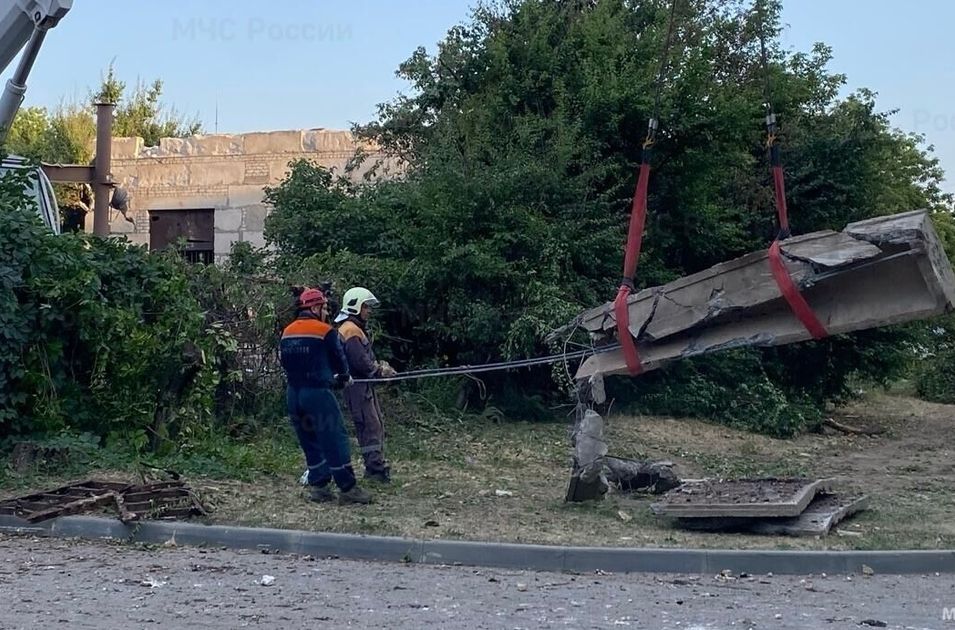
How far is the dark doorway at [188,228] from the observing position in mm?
27406

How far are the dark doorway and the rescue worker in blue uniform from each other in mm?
17864

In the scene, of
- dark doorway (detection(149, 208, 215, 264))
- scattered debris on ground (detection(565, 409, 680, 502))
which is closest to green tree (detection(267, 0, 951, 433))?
scattered debris on ground (detection(565, 409, 680, 502))

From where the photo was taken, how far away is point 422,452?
43.3 feet

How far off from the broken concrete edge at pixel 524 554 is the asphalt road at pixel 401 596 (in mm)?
124

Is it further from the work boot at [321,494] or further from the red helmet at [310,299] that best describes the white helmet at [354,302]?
the work boot at [321,494]

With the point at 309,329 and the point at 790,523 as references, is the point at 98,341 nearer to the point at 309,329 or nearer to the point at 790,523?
the point at 309,329

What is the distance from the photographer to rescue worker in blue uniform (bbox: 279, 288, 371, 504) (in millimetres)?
9711

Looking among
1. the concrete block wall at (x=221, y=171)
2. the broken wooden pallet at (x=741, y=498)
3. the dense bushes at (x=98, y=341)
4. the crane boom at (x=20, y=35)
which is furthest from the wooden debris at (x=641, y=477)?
the concrete block wall at (x=221, y=171)

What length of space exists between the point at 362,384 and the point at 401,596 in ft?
13.3

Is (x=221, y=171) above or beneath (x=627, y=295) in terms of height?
above

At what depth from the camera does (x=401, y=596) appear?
6.95m

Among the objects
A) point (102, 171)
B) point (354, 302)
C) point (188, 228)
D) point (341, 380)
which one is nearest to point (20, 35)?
point (102, 171)

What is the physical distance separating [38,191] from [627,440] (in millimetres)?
7560

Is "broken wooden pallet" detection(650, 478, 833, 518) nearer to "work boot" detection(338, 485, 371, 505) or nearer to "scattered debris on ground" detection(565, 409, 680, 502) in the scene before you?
"scattered debris on ground" detection(565, 409, 680, 502)
